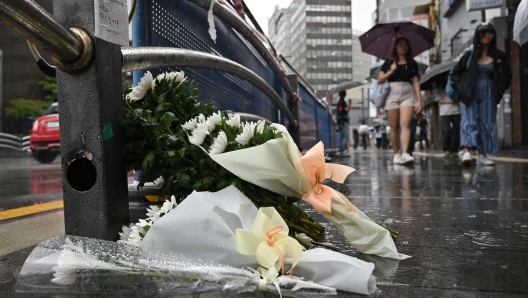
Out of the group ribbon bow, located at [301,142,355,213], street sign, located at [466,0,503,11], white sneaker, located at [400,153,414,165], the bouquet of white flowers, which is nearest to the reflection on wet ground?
the bouquet of white flowers

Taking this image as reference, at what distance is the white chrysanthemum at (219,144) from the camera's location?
164cm

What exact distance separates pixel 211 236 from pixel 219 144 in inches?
14.6

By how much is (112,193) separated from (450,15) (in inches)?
1123

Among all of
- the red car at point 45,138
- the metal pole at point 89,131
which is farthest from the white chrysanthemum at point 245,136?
the red car at point 45,138

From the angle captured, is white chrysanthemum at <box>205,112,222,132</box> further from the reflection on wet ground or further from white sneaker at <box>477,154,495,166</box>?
white sneaker at <box>477,154,495,166</box>

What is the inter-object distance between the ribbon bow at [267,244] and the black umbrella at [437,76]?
1312 cm

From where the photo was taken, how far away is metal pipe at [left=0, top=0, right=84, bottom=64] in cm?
127

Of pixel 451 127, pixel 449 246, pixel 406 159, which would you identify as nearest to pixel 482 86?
pixel 406 159

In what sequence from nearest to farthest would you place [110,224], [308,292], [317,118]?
[308,292] < [110,224] < [317,118]

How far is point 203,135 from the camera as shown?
1.71m

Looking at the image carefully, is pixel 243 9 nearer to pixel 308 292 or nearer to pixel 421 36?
pixel 308 292

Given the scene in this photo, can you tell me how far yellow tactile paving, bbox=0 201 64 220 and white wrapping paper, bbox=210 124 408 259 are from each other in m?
2.03

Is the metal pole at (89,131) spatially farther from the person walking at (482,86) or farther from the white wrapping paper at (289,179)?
the person walking at (482,86)

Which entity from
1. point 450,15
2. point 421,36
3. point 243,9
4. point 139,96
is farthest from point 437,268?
point 450,15
